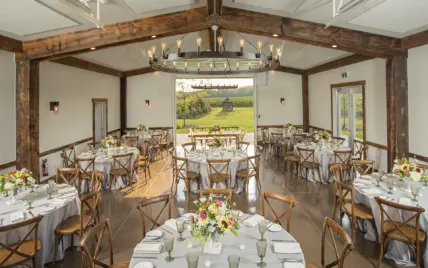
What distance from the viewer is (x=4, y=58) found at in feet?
18.7

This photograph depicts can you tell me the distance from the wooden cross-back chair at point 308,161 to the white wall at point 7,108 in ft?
21.1

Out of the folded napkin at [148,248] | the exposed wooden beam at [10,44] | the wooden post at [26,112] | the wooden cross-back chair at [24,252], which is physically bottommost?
the wooden cross-back chair at [24,252]

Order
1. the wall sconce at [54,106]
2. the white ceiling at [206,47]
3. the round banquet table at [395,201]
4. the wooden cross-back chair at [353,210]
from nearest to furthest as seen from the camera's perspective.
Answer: the round banquet table at [395,201], the wooden cross-back chair at [353,210], the wall sconce at [54,106], the white ceiling at [206,47]

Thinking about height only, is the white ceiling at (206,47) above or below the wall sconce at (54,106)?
above

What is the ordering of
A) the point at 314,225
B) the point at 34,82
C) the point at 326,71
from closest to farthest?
the point at 314,225 < the point at 34,82 < the point at 326,71

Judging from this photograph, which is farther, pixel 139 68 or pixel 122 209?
pixel 139 68

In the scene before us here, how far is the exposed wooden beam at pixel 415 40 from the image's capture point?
5513 mm

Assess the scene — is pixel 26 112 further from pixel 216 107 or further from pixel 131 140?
pixel 216 107

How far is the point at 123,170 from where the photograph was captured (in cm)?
680

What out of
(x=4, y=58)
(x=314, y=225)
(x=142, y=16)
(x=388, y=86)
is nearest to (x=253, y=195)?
(x=314, y=225)

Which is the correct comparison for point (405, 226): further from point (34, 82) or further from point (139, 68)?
point (139, 68)

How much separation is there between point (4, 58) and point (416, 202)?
7.43 m

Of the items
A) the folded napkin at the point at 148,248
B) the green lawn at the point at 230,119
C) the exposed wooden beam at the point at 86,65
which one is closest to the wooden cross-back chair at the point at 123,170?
the exposed wooden beam at the point at 86,65

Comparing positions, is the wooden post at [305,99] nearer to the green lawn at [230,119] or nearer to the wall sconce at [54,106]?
the green lawn at [230,119]
